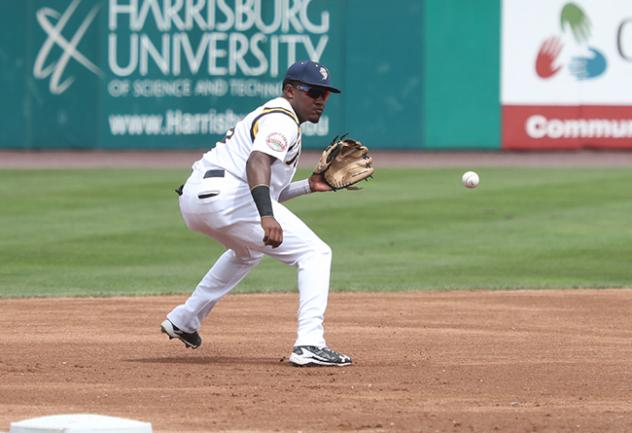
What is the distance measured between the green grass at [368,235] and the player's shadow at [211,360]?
3.31 meters

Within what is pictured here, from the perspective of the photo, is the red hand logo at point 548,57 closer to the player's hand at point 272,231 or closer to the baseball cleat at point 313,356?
→ the baseball cleat at point 313,356

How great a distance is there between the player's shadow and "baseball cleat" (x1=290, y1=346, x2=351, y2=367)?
0.21 m

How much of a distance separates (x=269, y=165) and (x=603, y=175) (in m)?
14.3

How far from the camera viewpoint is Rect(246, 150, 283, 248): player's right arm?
7484 millimetres

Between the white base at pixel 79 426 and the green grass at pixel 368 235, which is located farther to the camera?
the green grass at pixel 368 235

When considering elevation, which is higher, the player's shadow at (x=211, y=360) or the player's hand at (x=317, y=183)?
the player's hand at (x=317, y=183)

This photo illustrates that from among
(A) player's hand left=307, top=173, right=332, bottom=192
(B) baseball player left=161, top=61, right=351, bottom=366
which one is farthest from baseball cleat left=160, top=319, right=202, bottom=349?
(A) player's hand left=307, top=173, right=332, bottom=192

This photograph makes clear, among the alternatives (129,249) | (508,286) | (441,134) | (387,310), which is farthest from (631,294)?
(441,134)

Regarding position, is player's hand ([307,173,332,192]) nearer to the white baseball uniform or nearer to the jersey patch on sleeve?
the white baseball uniform

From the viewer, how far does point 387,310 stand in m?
10.5

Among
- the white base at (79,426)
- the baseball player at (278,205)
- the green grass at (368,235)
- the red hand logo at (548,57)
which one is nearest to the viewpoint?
the white base at (79,426)

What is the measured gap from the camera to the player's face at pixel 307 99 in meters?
7.89

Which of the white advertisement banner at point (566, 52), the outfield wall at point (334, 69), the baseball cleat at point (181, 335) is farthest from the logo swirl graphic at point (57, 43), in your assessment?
the baseball cleat at point (181, 335)

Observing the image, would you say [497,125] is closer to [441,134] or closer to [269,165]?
[441,134]
